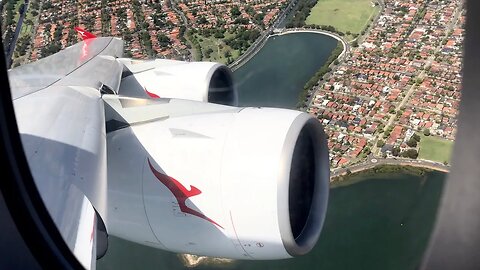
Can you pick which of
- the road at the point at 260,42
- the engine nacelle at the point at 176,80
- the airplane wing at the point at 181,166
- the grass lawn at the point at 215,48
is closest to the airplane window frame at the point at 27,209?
the airplane wing at the point at 181,166

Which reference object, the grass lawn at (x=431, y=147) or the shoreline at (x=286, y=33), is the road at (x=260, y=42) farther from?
the grass lawn at (x=431, y=147)

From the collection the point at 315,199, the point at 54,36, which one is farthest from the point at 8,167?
the point at 54,36

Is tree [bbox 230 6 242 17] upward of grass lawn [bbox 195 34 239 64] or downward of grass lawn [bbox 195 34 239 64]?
upward

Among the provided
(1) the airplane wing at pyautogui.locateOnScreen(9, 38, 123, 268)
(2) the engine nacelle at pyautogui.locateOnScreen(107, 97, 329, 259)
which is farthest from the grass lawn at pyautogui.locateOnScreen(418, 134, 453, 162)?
(1) the airplane wing at pyautogui.locateOnScreen(9, 38, 123, 268)

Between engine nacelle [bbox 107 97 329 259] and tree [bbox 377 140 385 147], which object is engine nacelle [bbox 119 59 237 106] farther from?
tree [bbox 377 140 385 147]

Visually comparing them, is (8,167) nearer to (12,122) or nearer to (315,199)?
(12,122)

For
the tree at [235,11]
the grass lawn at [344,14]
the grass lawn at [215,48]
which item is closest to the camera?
the grass lawn at [215,48]

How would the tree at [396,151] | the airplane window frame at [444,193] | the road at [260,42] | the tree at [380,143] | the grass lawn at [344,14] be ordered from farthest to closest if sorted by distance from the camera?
the grass lawn at [344,14] < the road at [260,42] < the tree at [380,143] < the tree at [396,151] < the airplane window frame at [444,193]
